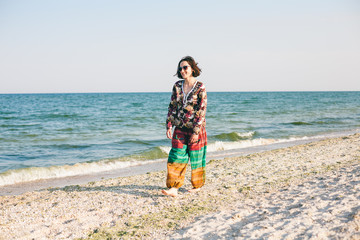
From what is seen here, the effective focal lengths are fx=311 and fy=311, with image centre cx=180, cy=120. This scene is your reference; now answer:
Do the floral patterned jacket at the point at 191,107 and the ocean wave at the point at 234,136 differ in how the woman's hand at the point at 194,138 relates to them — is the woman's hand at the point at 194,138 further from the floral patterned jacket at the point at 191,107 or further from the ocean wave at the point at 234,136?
the ocean wave at the point at 234,136

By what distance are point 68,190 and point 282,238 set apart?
4084 mm

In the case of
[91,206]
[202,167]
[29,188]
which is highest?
[202,167]

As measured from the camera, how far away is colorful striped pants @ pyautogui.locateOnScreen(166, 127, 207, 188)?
14.4ft

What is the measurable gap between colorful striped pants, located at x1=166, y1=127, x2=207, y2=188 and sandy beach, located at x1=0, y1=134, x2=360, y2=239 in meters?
0.35

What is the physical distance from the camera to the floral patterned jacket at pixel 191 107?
4.22 meters

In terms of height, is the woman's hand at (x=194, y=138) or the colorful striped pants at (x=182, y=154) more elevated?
the woman's hand at (x=194, y=138)

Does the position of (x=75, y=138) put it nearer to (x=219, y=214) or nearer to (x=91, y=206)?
(x=91, y=206)

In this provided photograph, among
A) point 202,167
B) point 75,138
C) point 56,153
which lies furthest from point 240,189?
point 75,138

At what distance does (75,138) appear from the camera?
14.1 m

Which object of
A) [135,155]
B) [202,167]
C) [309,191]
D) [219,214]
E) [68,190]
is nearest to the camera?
[219,214]

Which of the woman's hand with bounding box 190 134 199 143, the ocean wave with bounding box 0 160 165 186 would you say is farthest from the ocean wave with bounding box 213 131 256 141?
the woman's hand with bounding box 190 134 199 143

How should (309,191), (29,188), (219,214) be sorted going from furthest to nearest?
(29,188), (309,191), (219,214)
